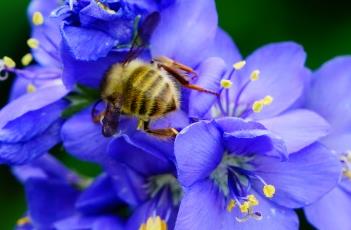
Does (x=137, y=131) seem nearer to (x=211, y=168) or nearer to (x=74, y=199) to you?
(x=211, y=168)

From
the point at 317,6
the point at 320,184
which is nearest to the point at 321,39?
the point at 317,6

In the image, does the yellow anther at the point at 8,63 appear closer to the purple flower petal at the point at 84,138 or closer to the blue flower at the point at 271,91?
the purple flower petal at the point at 84,138

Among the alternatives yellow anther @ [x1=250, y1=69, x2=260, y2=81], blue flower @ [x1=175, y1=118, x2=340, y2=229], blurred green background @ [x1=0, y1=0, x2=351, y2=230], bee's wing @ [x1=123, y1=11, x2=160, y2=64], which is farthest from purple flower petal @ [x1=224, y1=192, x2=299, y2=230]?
blurred green background @ [x1=0, y1=0, x2=351, y2=230]

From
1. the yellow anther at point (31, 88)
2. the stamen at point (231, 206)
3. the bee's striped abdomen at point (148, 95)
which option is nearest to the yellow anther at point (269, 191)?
the stamen at point (231, 206)

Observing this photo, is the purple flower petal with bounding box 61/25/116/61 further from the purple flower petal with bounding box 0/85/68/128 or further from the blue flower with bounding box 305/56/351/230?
the blue flower with bounding box 305/56/351/230

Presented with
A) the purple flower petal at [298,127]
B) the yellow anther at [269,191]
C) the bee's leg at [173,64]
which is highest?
the bee's leg at [173,64]

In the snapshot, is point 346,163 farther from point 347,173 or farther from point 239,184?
point 239,184
